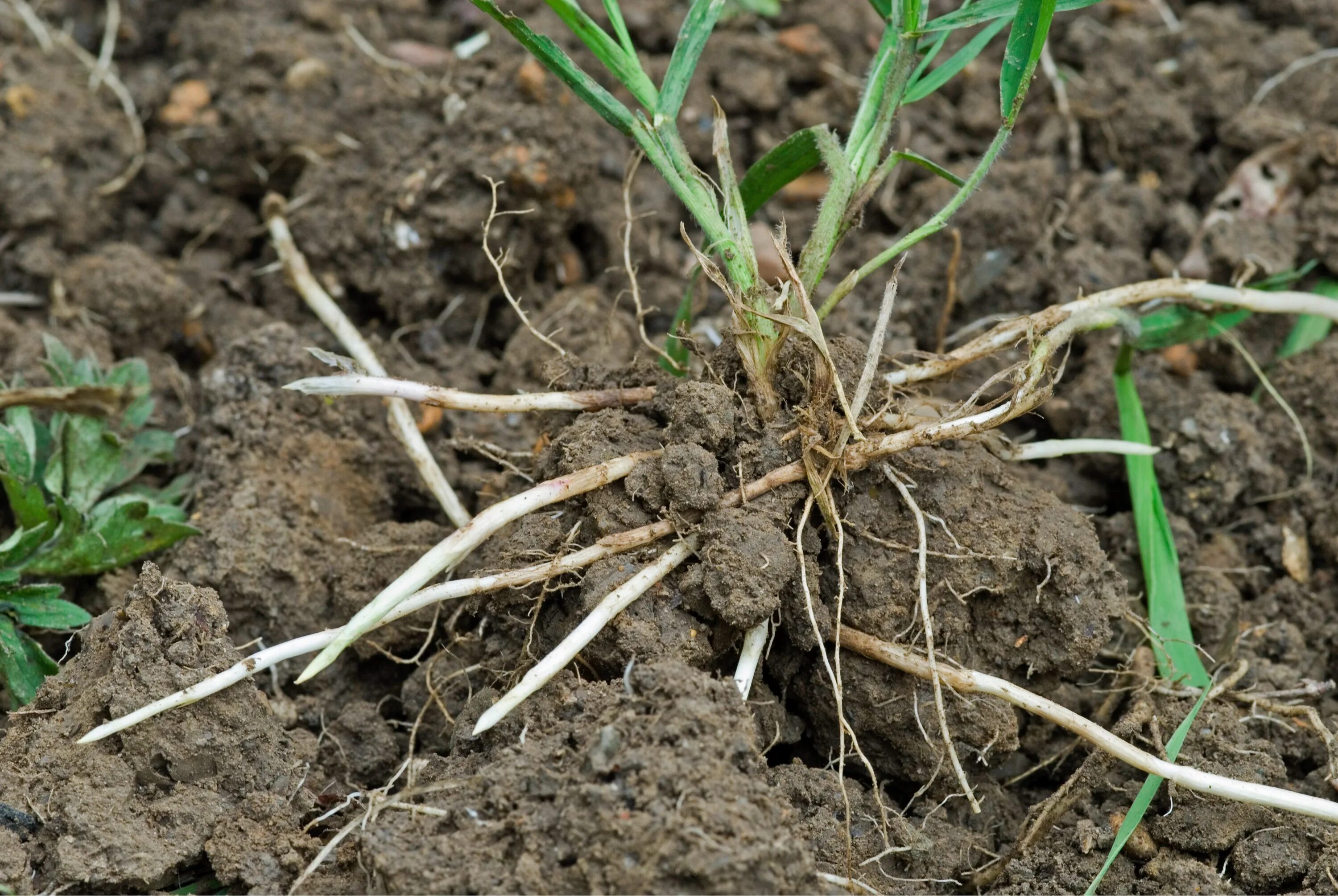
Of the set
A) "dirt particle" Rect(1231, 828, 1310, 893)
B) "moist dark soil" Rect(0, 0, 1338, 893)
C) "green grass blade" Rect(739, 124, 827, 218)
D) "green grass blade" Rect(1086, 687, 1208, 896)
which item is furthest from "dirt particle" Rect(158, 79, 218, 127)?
"dirt particle" Rect(1231, 828, 1310, 893)

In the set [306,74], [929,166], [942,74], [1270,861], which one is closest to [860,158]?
[929,166]

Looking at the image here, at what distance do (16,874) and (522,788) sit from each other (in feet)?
2.03

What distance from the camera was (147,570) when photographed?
5.05 ft

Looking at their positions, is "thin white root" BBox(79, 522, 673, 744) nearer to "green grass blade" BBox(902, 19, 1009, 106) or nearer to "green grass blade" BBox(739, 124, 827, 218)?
"green grass blade" BBox(739, 124, 827, 218)

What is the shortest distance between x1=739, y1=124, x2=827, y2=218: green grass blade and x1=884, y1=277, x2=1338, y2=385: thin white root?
1.14 feet

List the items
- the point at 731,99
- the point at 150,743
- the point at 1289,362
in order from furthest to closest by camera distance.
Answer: the point at 731,99 < the point at 1289,362 < the point at 150,743

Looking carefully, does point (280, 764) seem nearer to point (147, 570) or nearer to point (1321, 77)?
point (147, 570)

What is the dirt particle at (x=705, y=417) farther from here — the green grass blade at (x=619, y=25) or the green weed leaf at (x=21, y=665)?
the green weed leaf at (x=21, y=665)

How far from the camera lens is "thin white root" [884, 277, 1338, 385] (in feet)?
5.93

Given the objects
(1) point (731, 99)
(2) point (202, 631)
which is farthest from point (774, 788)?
(1) point (731, 99)

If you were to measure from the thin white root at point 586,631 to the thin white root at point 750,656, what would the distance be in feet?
0.46

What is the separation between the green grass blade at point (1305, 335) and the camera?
2.20 meters

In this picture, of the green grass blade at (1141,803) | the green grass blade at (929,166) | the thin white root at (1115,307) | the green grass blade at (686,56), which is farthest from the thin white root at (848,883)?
the green grass blade at (686,56)

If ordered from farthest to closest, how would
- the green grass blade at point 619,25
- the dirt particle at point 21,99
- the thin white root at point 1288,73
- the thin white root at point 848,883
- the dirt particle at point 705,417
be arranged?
1. the thin white root at point 1288,73
2. the dirt particle at point 21,99
3. the green grass blade at point 619,25
4. the dirt particle at point 705,417
5. the thin white root at point 848,883
